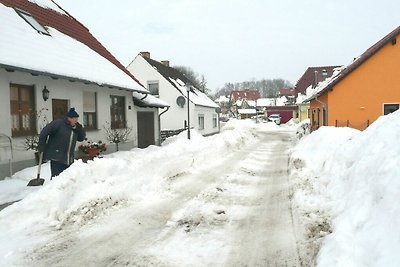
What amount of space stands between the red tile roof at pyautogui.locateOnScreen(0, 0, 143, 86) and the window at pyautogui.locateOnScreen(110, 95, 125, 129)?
6.39 feet

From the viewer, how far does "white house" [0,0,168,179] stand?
8734 mm

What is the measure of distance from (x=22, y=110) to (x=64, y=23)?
6.93 m

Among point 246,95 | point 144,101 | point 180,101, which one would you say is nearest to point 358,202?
point 144,101

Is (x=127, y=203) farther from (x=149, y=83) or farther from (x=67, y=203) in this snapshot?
(x=149, y=83)

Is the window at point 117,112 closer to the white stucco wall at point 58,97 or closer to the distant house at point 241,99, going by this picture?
the white stucco wall at point 58,97

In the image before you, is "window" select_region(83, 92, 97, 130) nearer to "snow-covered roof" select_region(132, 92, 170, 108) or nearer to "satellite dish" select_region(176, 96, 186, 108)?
"snow-covered roof" select_region(132, 92, 170, 108)

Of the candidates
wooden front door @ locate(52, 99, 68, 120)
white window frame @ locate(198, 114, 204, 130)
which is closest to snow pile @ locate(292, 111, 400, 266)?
wooden front door @ locate(52, 99, 68, 120)

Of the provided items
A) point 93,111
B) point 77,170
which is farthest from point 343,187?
point 93,111

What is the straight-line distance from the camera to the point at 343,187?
5.39 metres

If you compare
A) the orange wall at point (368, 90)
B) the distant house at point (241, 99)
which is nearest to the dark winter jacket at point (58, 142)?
the orange wall at point (368, 90)

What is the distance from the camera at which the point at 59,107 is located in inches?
434

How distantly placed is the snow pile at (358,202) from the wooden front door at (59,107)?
7.86 metres

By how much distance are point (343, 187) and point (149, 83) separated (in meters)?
22.9

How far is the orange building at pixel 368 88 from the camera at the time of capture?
1551cm
